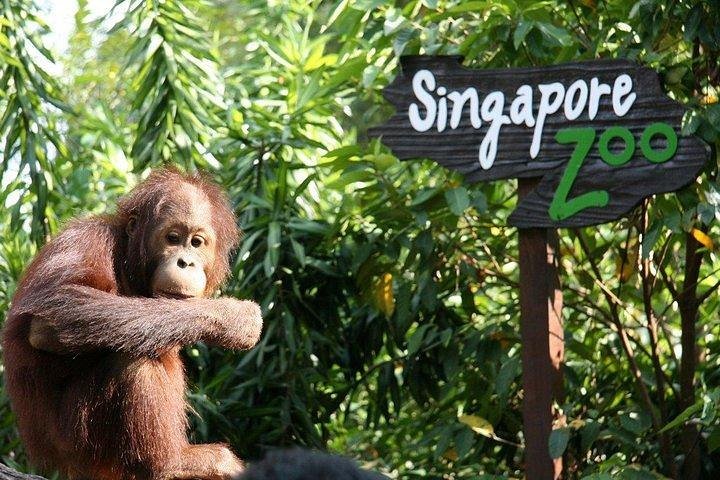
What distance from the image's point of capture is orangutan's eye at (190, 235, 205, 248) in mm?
3413

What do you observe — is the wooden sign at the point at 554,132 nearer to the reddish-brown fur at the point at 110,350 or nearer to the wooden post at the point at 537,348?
the wooden post at the point at 537,348

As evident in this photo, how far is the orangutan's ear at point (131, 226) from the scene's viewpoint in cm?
345

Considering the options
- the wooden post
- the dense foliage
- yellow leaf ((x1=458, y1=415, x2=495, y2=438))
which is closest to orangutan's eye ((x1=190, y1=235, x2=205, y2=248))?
the dense foliage

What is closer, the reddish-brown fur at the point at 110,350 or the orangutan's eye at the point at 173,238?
the reddish-brown fur at the point at 110,350

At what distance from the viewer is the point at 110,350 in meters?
3.24

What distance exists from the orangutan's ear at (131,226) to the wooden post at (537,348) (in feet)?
4.04

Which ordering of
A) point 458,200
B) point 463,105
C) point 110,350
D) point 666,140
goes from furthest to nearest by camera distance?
point 458,200 < point 463,105 < point 666,140 < point 110,350

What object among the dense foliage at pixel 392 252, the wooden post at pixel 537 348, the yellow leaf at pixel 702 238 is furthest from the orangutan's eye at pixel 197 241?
the yellow leaf at pixel 702 238

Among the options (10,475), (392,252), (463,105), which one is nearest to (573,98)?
(463,105)

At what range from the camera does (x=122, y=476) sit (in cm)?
323

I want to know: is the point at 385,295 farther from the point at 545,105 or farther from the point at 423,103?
the point at 545,105

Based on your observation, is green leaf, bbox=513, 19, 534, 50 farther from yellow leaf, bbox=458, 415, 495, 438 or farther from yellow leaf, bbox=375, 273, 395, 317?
yellow leaf, bbox=458, 415, 495, 438

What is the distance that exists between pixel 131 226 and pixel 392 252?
4.07 feet

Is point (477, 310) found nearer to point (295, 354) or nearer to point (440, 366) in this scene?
point (440, 366)
